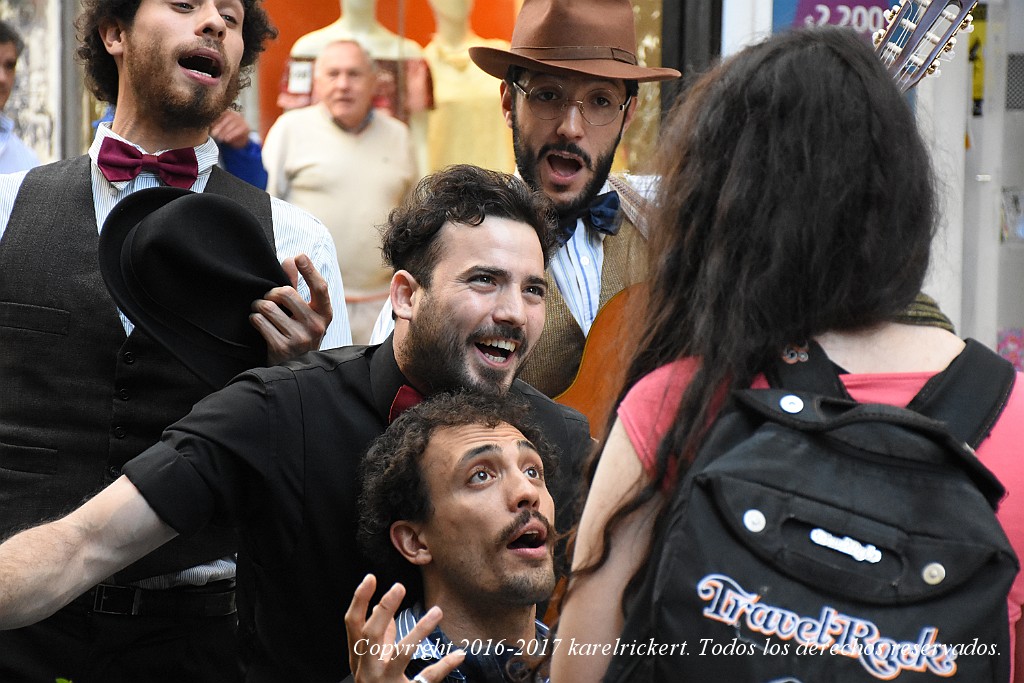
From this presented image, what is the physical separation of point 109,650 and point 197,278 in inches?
35.5

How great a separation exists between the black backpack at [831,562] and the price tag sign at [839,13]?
3.68m

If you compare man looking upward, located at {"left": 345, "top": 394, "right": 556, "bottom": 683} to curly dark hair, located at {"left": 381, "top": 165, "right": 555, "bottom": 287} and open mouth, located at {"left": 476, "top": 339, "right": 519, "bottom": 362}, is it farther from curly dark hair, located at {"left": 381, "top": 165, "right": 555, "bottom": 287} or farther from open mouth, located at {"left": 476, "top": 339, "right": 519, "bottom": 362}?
curly dark hair, located at {"left": 381, "top": 165, "right": 555, "bottom": 287}

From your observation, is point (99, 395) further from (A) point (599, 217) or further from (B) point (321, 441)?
(A) point (599, 217)

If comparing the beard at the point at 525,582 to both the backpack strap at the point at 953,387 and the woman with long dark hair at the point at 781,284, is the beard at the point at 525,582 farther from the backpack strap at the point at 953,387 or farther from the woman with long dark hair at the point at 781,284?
the backpack strap at the point at 953,387

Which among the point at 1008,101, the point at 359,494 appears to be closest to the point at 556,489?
the point at 359,494

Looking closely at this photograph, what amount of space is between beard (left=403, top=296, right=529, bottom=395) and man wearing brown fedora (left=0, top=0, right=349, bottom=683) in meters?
0.22

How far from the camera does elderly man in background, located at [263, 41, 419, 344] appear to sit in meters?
5.28

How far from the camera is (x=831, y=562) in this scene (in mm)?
1473

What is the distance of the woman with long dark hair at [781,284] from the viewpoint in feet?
5.27

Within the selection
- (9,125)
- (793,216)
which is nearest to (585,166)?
(793,216)

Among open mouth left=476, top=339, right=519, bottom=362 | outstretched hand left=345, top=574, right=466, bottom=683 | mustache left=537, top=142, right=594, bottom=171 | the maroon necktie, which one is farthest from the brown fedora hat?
outstretched hand left=345, top=574, right=466, bottom=683

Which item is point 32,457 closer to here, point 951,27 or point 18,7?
point 951,27

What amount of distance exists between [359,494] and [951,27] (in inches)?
69.7

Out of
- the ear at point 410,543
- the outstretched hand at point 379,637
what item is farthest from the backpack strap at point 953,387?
the ear at point 410,543
